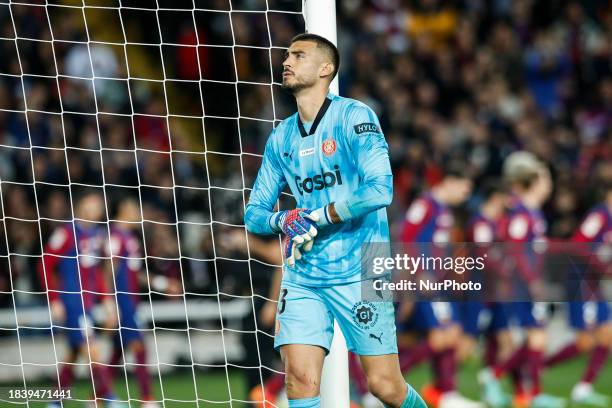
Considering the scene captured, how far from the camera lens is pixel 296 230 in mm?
5035

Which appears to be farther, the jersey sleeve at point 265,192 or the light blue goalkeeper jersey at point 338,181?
the jersey sleeve at point 265,192

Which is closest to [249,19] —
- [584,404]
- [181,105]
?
[181,105]

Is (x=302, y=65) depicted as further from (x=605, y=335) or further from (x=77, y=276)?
(x=605, y=335)

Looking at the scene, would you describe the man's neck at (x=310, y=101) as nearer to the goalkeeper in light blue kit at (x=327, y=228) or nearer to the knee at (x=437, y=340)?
the goalkeeper in light blue kit at (x=327, y=228)

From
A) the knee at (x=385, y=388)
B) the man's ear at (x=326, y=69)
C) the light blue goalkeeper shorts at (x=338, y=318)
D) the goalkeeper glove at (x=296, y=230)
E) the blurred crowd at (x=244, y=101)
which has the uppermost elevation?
the blurred crowd at (x=244, y=101)

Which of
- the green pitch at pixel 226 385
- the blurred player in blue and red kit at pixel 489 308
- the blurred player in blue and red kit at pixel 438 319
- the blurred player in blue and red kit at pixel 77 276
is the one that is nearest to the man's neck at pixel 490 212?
the blurred player in blue and red kit at pixel 489 308

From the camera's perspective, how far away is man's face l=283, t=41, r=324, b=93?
17.0 feet

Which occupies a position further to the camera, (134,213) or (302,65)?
(134,213)

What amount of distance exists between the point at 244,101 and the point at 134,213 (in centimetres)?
269

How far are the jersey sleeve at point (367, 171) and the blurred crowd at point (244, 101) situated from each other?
12.6 ft

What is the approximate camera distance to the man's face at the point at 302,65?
5191 mm

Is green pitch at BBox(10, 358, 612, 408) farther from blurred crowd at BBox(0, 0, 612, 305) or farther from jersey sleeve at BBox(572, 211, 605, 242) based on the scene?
jersey sleeve at BBox(572, 211, 605, 242)

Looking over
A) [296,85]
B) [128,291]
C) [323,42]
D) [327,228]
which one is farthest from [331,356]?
[128,291]

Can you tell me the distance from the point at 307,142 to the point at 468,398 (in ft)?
14.4
